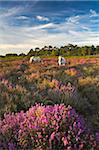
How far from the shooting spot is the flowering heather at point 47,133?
4.59 metres

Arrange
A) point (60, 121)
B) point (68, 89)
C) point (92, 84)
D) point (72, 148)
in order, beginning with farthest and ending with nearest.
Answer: point (92, 84), point (68, 89), point (60, 121), point (72, 148)

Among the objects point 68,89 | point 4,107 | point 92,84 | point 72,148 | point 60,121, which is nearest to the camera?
point 72,148

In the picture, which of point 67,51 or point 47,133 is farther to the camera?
point 67,51

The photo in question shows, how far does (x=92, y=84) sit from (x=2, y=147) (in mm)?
5811

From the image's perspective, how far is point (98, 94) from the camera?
335 inches

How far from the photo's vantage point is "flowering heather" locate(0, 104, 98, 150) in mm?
4590

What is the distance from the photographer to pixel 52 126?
4.72 metres

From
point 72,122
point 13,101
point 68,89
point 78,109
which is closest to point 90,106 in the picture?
point 78,109

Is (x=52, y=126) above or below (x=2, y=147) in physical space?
above

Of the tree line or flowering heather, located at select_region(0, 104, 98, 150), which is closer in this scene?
flowering heather, located at select_region(0, 104, 98, 150)

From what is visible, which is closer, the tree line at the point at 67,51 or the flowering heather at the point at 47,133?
the flowering heather at the point at 47,133

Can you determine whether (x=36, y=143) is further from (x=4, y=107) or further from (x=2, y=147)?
(x=4, y=107)

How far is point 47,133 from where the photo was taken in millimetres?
4715

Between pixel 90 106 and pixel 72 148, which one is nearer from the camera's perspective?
pixel 72 148
